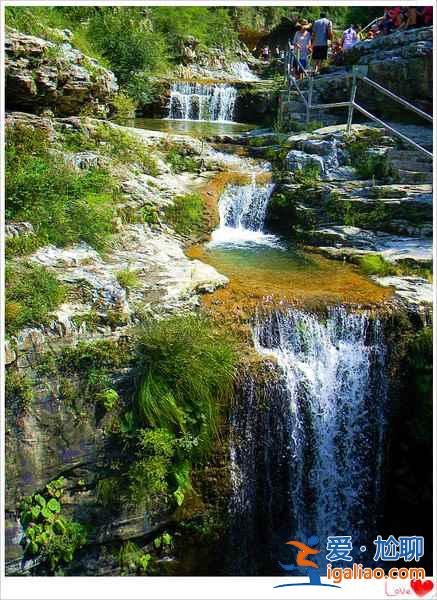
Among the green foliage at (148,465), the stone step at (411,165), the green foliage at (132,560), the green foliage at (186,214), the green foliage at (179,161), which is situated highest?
the green foliage at (179,161)

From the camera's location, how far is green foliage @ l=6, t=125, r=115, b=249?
728 centimetres

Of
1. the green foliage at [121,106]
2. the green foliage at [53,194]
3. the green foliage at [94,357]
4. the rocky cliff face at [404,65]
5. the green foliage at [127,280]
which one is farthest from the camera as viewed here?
the green foliage at [121,106]

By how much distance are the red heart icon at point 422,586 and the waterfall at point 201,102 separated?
1449 cm

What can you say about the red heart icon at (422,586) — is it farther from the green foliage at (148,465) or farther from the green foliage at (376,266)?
the green foliage at (376,266)

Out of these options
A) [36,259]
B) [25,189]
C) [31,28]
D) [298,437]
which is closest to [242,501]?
[298,437]

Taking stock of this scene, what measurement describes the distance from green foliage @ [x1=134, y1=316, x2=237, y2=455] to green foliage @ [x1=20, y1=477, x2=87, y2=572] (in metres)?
1.25

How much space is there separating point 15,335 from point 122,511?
7.56ft

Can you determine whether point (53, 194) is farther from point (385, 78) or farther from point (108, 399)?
point (385, 78)

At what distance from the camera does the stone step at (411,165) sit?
32.3 ft

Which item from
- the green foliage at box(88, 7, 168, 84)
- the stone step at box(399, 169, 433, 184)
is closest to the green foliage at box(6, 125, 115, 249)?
the stone step at box(399, 169, 433, 184)

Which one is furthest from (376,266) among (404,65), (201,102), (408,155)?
(201,102)

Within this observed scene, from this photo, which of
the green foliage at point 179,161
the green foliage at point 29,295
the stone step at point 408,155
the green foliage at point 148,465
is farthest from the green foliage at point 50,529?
the stone step at point 408,155

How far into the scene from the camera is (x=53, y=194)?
7746 millimetres

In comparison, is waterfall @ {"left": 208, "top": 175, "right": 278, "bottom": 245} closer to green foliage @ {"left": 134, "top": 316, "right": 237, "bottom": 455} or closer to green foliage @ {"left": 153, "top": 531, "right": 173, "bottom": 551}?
green foliage @ {"left": 134, "top": 316, "right": 237, "bottom": 455}
